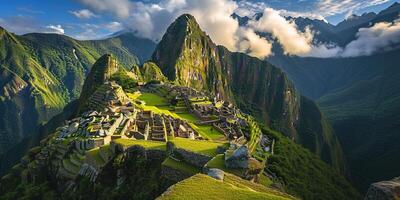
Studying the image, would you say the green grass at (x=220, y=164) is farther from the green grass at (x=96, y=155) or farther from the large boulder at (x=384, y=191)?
the green grass at (x=96, y=155)

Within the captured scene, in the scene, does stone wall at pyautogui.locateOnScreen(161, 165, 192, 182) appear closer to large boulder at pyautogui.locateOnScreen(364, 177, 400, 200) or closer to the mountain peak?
large boulder at pyautogui.locateOnScreen(364, 177, 400, 200)

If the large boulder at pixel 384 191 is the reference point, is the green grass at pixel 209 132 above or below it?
below

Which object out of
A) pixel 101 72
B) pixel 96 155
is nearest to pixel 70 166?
pixel 96 155

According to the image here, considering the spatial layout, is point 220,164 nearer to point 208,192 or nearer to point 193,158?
point 193,158

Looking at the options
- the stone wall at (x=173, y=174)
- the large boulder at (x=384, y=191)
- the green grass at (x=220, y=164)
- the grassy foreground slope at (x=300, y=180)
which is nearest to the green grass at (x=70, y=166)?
the stone wall at (x=173, y=174)

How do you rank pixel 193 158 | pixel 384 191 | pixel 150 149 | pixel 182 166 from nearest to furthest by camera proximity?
pixel 384 191
pixel 182 166
pixel 193 158
pixel 150 149
